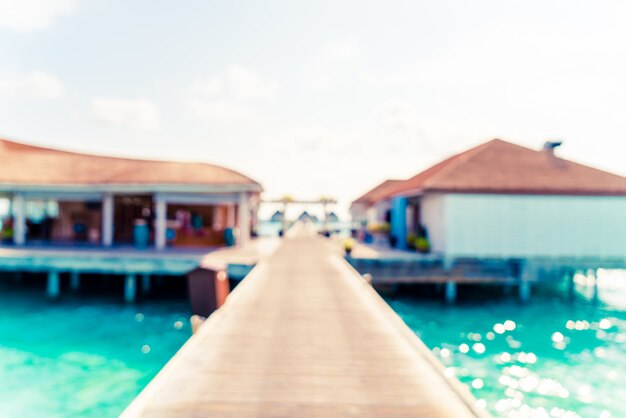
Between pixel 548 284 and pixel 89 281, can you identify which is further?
pixel 548 284

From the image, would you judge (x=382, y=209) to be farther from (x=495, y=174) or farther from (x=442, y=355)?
(x=442, y=355)

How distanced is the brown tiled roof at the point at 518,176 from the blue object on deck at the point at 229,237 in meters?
8.57

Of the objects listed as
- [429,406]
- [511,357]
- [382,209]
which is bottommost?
[511,357]

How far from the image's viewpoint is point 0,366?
916cm

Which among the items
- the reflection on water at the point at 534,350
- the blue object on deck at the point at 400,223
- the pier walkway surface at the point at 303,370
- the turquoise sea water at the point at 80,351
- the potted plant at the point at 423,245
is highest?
the blue object on deck at the point at 400,223

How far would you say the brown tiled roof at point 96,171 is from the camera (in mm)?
17125

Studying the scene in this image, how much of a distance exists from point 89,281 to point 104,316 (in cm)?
631

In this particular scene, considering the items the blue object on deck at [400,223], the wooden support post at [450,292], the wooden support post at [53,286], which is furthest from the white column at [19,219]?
the wooden support post at [450,292]

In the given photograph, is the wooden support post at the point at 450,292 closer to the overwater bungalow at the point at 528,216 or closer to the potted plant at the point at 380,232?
the overwater bungalow at the point at 528,216

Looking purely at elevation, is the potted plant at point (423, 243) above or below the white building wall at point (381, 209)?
below

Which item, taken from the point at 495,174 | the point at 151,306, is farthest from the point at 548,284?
the point at 151,306

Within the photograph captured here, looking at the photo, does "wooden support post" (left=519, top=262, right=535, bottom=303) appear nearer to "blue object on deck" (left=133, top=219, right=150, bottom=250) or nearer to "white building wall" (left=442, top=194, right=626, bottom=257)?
"white building wall" (left=442, top=194, right=626, bottom=257)

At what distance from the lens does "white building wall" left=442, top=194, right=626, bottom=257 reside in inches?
636

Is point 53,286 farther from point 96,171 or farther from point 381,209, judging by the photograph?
point 381,209
